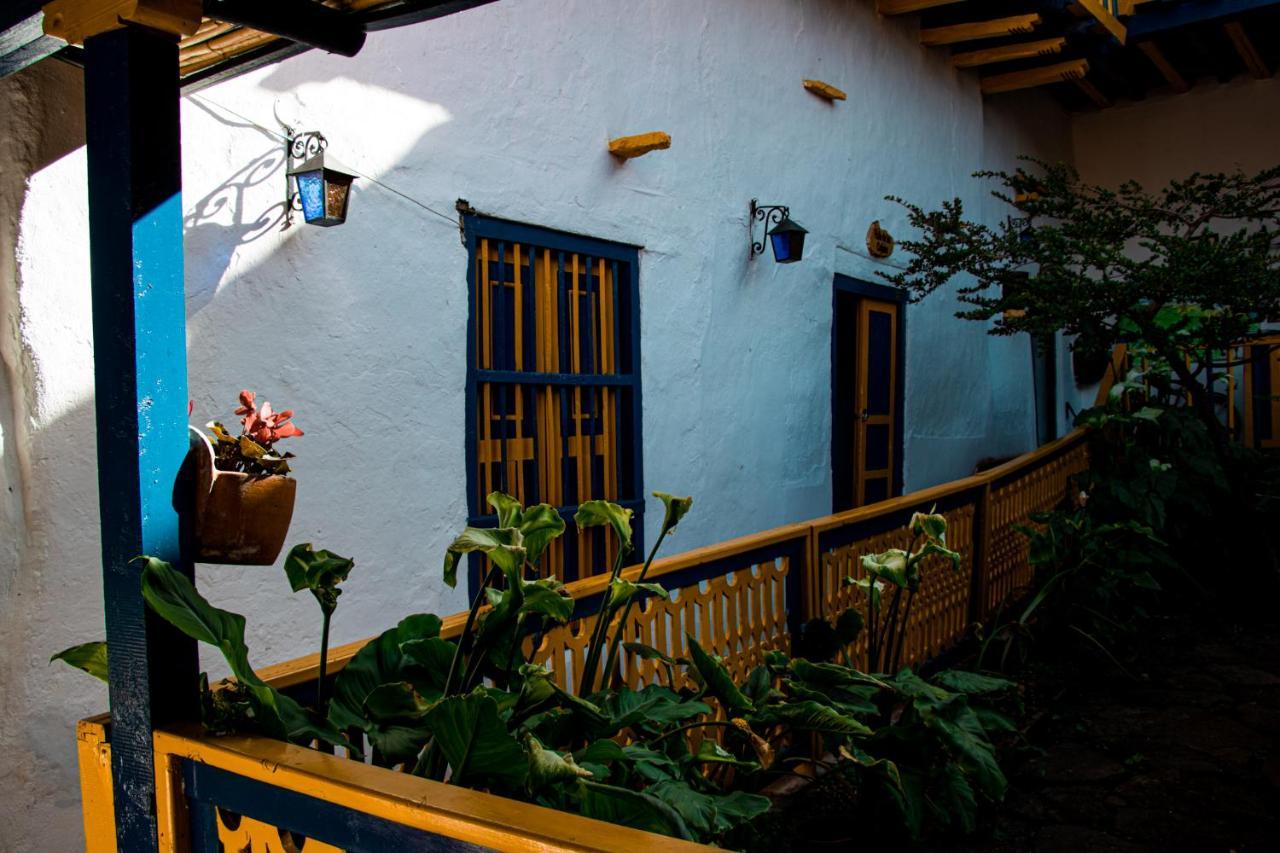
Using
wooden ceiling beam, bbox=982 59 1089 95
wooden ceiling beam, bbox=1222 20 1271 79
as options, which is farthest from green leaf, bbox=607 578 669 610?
wooden ceiling beam, bbox=1222 20 1271 79

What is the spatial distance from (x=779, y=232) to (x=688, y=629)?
374cm

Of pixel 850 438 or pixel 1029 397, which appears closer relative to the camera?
pixel 850 438

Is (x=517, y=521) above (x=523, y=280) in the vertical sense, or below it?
below

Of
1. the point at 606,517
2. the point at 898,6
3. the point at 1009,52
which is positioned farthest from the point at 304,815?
the point at 1009,52

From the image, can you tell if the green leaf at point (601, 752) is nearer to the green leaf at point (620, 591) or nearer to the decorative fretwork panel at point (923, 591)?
the green leaf at point (620, 591)

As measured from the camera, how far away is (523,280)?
16.7 ft

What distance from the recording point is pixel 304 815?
1800 mm

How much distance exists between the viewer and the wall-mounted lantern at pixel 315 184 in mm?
3852

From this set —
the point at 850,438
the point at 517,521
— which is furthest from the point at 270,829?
the point at 850,438

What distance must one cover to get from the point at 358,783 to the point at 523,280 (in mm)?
3623

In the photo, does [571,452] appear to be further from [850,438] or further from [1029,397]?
[1029,397]

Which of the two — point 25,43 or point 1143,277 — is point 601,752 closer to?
point 25,43

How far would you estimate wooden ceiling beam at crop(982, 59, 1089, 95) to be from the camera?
1017 centimetres

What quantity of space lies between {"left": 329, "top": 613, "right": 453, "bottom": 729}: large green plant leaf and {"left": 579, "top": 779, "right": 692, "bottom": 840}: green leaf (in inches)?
20.4
